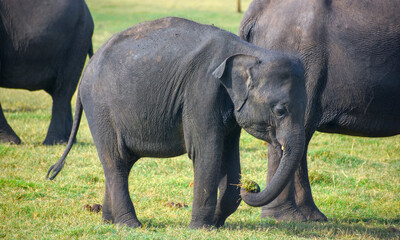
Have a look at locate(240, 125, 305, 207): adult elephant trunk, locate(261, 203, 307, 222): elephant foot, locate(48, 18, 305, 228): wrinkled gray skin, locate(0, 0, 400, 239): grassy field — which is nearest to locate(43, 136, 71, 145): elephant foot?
locate(0, 0, 400, 239): grassy field

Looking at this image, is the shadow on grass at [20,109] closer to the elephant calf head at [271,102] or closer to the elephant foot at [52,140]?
the elephant foot at [52,140]

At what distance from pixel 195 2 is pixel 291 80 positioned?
38.7 m

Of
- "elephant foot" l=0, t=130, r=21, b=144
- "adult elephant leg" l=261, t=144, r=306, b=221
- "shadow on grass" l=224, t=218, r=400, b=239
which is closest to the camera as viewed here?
"shadow on grass" l=224, t=218, r=400, b=239

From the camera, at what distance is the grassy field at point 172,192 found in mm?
5867

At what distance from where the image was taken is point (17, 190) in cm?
723

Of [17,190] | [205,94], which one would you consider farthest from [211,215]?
[17,190]

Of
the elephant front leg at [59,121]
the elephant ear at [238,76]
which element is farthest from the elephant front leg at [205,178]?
the elephant front leg at [59,121]

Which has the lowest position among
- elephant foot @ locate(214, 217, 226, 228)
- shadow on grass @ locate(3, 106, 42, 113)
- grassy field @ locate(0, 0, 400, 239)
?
shadow on grass @ locate(3, 106, 42, 113)

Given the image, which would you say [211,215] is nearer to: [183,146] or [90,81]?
[183,146]

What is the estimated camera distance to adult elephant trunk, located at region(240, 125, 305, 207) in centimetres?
522

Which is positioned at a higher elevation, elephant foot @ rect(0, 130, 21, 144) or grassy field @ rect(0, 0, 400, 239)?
grassy field @ rect(0, 0, 400, 239)

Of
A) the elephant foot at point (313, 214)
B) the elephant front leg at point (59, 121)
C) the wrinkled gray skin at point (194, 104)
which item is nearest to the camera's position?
the wrinkled gray skin at point (194, 104)

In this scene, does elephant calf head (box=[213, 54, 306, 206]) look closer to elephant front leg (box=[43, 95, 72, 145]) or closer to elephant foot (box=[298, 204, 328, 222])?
elephant foot (box=[298, 204, 328, 222])

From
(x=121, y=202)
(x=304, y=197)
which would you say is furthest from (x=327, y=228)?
(x=121, y=202)
